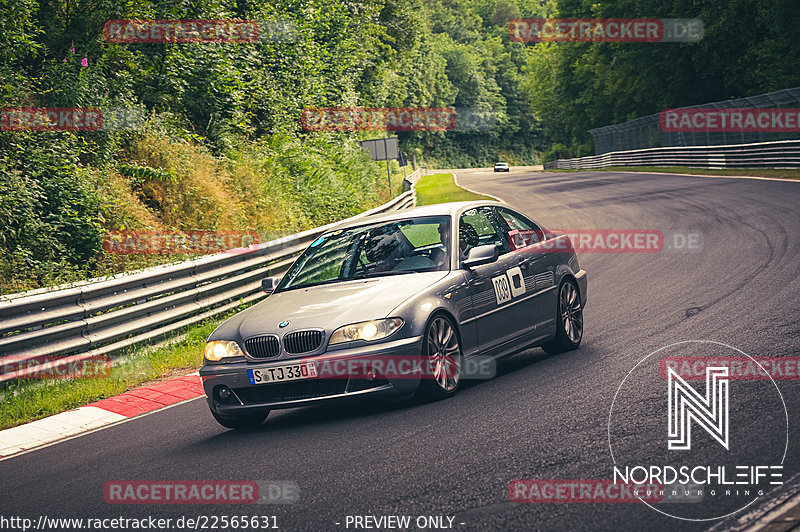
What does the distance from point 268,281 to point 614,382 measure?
3.19m

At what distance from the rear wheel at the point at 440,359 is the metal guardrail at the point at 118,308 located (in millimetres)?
4342

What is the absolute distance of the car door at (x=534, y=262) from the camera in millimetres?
8344

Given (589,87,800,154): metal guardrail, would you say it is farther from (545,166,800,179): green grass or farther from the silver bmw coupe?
the silver bmw coupe

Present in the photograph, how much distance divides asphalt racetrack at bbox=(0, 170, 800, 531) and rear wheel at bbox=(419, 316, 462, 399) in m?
0.12

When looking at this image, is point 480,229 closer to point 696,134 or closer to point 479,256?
point 479,256

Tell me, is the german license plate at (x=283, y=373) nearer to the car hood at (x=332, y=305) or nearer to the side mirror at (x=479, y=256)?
the car hood at (x=332, y=305)

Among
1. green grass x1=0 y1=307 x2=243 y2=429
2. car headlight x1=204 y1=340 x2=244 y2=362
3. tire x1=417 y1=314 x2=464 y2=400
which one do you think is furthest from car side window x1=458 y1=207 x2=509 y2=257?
green grass x1=0 y1=307 x2=243 y2=429

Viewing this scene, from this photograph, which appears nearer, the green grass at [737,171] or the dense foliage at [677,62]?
the green grass at [737,171]

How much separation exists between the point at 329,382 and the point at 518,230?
9.88ft

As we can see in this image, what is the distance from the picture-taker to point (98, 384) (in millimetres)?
9320

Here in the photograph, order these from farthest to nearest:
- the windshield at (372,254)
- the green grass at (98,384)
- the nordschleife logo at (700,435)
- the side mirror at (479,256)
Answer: the green grass at (98,384)
the windshield at (372,254)
the side mirror at (479,256)
the nordschleife logo at (700,435)

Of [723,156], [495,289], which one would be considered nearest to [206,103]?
[495,289]

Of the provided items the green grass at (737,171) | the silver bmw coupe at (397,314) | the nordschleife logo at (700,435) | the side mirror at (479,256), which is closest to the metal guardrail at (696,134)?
the green grass at (737,171)

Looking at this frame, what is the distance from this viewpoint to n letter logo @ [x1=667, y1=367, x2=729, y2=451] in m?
5.06
